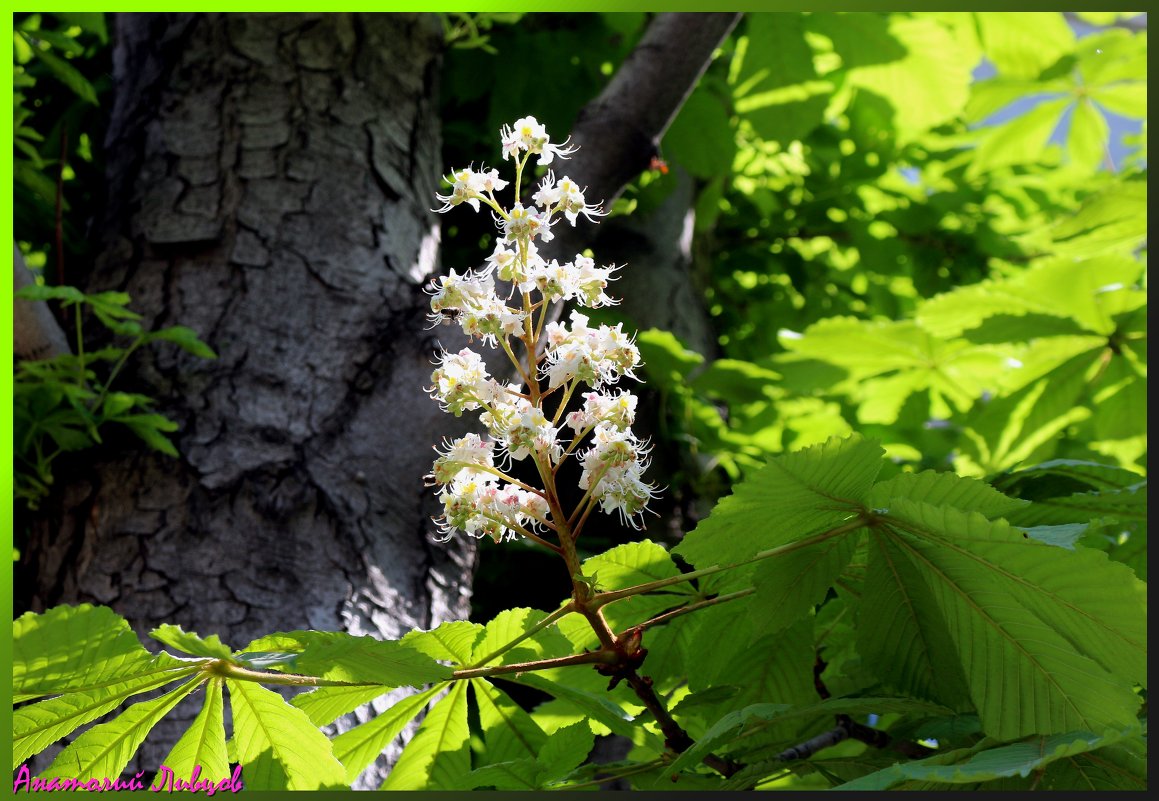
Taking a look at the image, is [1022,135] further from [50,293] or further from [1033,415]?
[50,293]

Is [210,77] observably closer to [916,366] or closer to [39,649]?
[39,649]

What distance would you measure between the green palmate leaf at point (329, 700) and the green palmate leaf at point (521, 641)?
0.28 feet

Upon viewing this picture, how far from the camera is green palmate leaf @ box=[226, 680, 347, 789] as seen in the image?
59 cm

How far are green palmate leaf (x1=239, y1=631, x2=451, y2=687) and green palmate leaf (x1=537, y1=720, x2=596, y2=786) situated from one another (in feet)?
0.41

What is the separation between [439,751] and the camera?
0.70 meters

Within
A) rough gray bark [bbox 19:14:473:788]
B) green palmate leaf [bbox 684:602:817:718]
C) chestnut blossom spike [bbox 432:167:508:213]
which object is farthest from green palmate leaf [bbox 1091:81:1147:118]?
chestnut blossom spike [bbox 432:167:508:213]

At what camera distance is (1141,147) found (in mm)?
2434

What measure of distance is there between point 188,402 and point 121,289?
23cm

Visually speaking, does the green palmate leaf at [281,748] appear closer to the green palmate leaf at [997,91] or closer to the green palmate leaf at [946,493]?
the green palmate leaf at [946,493]

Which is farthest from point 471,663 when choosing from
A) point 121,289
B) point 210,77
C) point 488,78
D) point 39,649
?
point 488,78

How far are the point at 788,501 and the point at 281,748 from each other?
0.36 m

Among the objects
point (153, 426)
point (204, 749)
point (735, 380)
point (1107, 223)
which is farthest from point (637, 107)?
point (204, 749)

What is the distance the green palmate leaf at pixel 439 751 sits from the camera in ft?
2.26

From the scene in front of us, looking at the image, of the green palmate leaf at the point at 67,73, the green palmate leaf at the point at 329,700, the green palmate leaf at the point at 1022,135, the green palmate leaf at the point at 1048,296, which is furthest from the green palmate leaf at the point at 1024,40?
the green palmate leaf at the point at 329,700
